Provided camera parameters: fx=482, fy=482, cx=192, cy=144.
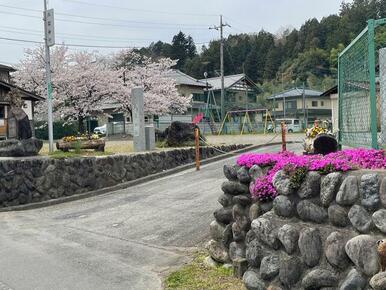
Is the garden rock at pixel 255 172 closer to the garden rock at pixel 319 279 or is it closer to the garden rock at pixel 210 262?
the garden rock at pixel 210 262

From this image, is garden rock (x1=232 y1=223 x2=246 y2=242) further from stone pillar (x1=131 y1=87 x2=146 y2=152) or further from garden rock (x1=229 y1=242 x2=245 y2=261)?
stone pillar (x1=131 y1=87 x2=146 y2=152)

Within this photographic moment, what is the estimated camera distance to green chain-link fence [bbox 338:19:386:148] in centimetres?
489

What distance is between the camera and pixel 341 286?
156 inches

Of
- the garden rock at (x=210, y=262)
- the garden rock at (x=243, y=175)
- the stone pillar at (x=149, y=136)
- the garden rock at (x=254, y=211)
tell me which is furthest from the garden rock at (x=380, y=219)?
→ the stone pillar at (x=149, y=136)

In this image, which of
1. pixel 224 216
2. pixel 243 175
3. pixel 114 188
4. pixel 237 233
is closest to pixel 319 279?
pixel 237 233

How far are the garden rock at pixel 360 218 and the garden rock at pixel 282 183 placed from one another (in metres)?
0.80

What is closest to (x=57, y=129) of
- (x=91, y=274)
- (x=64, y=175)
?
(x=64, y=175)

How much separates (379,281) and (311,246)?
2.72 feet

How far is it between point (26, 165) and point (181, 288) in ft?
26.6

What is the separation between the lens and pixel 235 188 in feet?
19.1

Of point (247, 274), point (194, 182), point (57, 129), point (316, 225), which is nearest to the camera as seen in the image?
point (316, 225)

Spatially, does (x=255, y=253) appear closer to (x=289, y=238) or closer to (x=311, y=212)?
(x=289, y=238)

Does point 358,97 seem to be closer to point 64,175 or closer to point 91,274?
point 91,274

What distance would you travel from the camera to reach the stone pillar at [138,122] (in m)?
17.9
